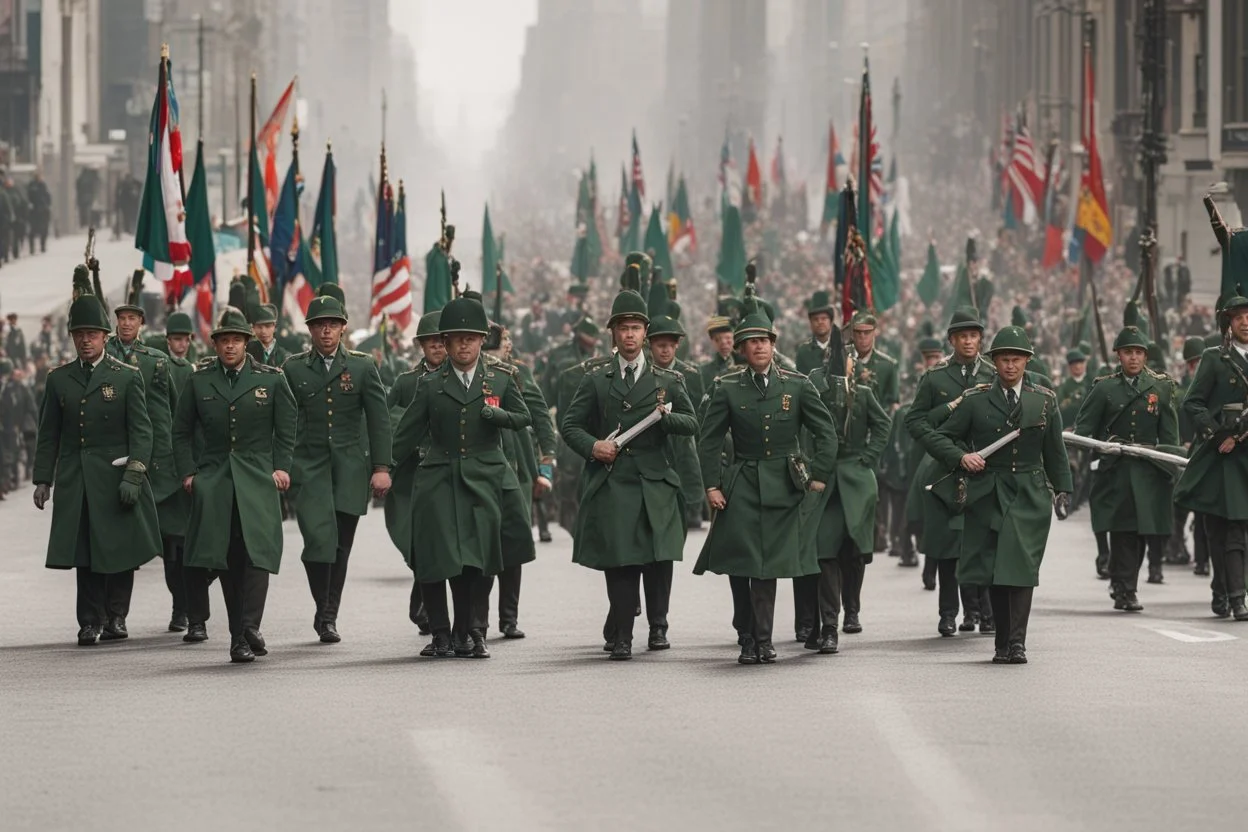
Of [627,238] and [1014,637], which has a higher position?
[627,238]

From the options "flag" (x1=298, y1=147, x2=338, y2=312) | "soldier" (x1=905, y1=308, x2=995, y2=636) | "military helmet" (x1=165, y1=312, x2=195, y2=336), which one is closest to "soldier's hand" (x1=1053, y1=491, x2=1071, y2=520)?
"soldier" (x1=905, y1=308, x2=995, y2=636)

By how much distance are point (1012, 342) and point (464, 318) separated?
2.81 m

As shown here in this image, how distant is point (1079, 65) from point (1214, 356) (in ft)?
210

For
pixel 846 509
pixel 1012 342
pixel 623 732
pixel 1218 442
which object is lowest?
pixel 623 732

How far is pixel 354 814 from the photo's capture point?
9.95 m

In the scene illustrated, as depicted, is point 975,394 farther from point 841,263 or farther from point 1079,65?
point 1079,65

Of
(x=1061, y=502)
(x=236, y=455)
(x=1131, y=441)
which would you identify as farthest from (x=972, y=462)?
(x=1131, y=441)

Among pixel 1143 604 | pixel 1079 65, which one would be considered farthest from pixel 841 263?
pixel 1079 65

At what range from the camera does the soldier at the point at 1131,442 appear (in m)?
18.2

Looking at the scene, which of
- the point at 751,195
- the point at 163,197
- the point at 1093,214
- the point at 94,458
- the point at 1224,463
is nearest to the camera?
the point at 94,458

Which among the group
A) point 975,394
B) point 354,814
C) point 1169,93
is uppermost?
point 1169,93

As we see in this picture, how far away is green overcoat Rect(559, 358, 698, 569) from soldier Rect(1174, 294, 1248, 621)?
374 centimetres

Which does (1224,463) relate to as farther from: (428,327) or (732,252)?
(732,252)

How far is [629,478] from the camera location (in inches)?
583
